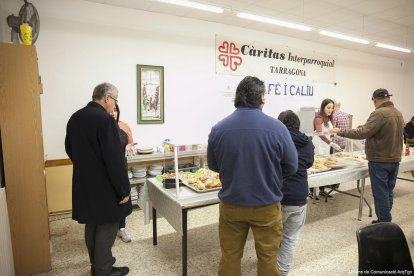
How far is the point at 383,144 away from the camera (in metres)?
3.17

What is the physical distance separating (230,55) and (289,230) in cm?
381

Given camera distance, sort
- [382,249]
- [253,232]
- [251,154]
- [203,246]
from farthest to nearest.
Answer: [203,246] → [253,232] → [251,154] → [382,249]

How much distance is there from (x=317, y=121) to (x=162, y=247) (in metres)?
3.08

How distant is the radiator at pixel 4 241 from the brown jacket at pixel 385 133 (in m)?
3.63

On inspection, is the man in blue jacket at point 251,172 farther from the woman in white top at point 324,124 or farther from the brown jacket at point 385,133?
the woman in white top at point 324,124

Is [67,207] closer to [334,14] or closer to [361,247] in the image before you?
[361,247]

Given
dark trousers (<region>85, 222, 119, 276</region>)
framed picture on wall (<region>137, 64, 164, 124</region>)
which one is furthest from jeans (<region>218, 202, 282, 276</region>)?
framed picture on wall (<region>137, 64, 164, 124</region>)

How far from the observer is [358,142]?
178 inches

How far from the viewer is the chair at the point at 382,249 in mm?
1374

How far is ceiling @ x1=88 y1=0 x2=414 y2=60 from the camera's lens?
4.15m

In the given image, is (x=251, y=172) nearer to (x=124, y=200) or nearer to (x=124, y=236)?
(x=124, y=200)

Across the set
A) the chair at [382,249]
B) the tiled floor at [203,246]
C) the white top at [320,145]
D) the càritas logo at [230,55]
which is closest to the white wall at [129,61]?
the càritas logo at [230,55]

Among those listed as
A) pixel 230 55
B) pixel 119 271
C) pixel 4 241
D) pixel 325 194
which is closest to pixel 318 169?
pixel 325 194

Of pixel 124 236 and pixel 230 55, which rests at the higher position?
pixel 230 55
